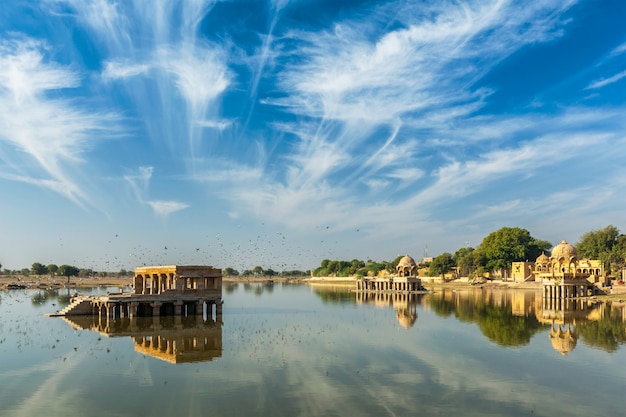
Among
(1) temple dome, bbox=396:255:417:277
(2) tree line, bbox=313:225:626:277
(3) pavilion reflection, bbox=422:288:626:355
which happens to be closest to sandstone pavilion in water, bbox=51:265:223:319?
(3) pavilion reflection, bbox=422:288:626:355

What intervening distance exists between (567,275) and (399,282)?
41.4 meters

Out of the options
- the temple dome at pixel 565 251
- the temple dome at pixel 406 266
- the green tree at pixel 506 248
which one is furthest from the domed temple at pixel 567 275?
the temple dome at pixel 406 266

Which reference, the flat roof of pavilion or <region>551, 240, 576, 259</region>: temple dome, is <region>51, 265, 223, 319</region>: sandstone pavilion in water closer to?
the flat roof of pavilion

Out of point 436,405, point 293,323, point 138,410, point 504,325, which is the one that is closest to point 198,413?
point 138,410

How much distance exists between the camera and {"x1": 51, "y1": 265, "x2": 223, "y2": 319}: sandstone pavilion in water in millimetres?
59656

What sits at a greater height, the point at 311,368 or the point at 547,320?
the point at 311,368

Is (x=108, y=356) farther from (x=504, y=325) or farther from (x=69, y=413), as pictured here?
(x=504, y=325)

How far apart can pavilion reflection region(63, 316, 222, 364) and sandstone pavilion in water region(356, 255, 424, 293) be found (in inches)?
2763

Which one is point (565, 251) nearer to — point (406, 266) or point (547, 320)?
point (406, 266)

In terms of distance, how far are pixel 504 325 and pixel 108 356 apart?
38.3 metres

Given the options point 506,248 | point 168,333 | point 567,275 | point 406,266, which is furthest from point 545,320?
point 506,248

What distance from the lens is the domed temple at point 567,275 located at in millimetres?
92125

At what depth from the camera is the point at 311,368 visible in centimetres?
3425

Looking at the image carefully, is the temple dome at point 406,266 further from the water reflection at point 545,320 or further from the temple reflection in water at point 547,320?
the water reflection at point 545,320
